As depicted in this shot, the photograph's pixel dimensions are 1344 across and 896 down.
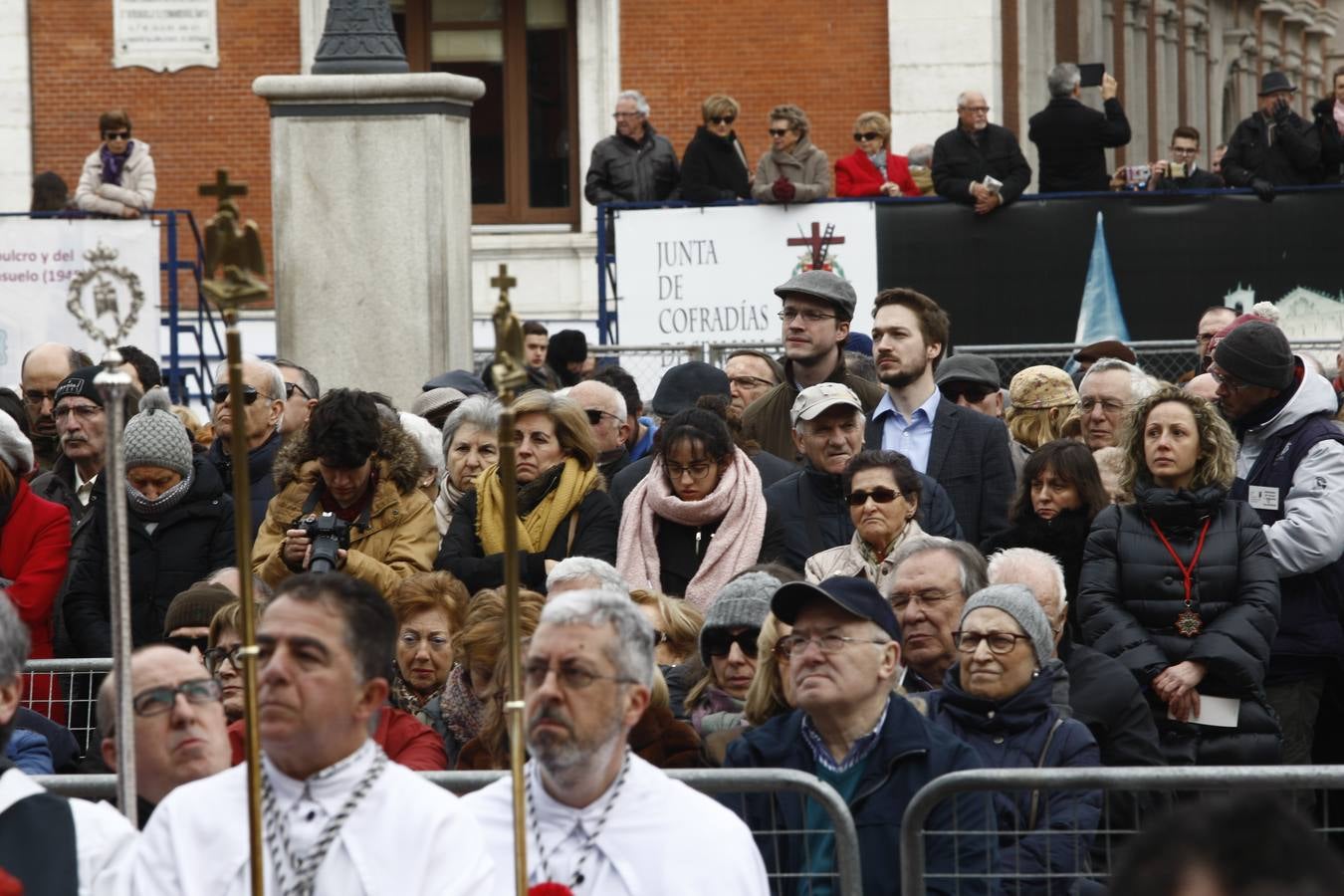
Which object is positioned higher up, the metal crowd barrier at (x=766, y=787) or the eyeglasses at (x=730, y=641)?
the eyeglasses at (x=730, y=641)

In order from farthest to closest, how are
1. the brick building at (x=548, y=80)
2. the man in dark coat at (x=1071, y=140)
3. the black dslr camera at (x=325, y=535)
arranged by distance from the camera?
the brick building at (x=548, y=80)
the man in dark coat at (x=1071, y=140)
the black dslr camera at (x=325, y=535)

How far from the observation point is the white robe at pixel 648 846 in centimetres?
475

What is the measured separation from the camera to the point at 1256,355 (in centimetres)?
796

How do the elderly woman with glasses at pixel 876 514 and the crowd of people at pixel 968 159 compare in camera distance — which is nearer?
the elderly woman with glasses at pixel 876 514

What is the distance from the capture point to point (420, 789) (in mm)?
4566

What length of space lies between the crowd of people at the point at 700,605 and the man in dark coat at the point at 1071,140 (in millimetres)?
7118

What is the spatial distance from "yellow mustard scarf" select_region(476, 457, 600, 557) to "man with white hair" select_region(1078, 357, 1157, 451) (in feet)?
6.98

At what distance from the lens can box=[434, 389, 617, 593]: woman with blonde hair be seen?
8086 millimetres

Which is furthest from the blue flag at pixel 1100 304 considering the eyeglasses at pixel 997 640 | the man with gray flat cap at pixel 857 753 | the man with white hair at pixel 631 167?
the man with gray flat cap at pixel 857 753

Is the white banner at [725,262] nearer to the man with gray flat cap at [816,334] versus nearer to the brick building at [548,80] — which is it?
the man with gray flat cap at [816,334]

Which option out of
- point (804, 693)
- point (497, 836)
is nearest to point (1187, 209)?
point (804, 693)

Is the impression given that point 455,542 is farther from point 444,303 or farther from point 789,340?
point 444,303

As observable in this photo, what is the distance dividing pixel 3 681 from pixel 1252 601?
161 inches

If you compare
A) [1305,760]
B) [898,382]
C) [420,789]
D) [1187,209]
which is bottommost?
[1305,760]
